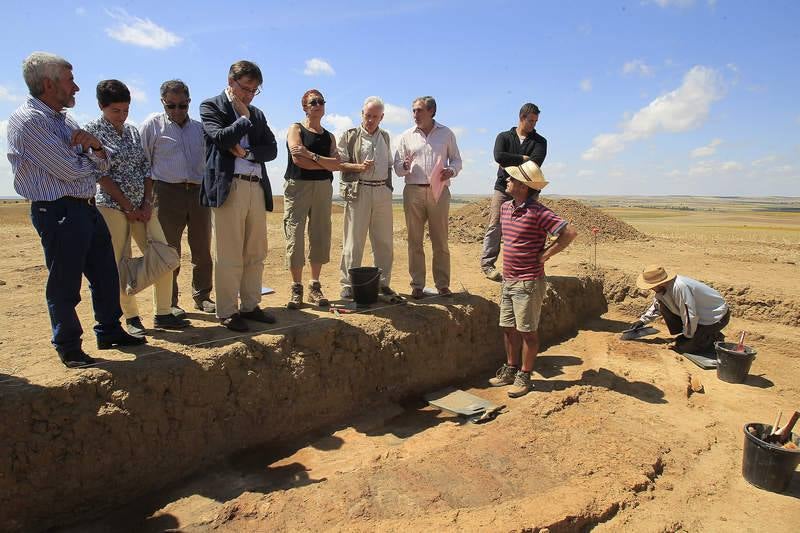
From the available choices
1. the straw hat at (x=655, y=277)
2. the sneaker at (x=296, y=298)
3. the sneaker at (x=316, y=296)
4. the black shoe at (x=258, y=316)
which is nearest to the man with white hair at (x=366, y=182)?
the sneaker at (x=316, y=296)

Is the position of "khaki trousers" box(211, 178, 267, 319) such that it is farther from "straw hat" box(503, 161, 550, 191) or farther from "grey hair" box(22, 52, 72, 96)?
"straw hat" box(503, 161, 550, 191)

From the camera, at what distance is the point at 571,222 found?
14.0 meters

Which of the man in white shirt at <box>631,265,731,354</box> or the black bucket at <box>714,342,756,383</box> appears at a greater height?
the man in white shirt at <box>631,265,731,354</box>

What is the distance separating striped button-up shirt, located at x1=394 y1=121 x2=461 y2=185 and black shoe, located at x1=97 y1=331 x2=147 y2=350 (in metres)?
3.09

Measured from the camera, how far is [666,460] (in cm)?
385

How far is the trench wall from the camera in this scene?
332 centimetres

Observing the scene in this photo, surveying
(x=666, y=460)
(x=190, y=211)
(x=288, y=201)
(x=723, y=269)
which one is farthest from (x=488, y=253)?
(x=723, y=269)

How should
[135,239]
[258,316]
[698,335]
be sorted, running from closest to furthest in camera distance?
1. [135,239]
2. [258,316]
3. [698,335]

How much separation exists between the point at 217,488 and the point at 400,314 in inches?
96.1

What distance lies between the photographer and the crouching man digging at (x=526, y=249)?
14.6 ft

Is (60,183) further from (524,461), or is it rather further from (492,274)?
(492,274)

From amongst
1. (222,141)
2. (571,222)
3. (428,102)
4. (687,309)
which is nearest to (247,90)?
(222,141)

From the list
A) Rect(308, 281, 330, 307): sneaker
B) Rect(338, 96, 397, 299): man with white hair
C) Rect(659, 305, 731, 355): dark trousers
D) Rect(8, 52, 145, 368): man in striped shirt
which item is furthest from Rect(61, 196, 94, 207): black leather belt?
Rect(659, 305, 731, 355): dark trousers

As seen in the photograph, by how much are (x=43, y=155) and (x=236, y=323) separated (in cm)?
195
